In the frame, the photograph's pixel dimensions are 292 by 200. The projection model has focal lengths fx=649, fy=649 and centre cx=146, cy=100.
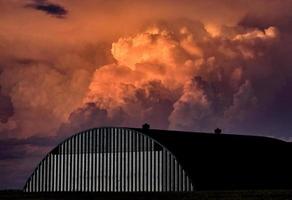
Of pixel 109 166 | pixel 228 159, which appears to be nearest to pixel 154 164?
pixel 109 166

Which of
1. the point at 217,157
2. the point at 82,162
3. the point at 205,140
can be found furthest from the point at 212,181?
the point at 82,162

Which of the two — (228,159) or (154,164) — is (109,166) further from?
(228,159)

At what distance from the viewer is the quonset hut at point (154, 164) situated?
6481 centimetres

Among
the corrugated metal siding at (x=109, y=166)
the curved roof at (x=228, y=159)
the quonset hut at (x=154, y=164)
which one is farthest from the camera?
the curved roof at (x=228, y=159)

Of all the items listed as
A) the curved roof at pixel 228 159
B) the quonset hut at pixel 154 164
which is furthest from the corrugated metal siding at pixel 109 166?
the curved roof at pixel 228 159

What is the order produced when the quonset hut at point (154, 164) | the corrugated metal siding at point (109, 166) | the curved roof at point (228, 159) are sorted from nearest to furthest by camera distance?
the quonset hut at point (154, 164)
the corrugated metal siding at point (109, 166)
the curved roof at point (228, 159)

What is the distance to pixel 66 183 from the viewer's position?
2835 inches

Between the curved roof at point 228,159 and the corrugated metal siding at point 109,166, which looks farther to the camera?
the curved roof at point 228,159

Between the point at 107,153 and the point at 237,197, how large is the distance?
73.5 ft

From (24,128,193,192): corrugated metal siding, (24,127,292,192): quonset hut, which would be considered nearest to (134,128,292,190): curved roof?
(24,127,292,192): quonset hut

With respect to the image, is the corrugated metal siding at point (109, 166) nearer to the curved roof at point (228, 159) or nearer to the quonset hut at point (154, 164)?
the quonset hut at point (154, 164)

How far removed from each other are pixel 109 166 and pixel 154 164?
6041 mm

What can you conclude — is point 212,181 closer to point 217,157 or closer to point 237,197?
point 217,157

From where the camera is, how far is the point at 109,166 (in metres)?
69.2
